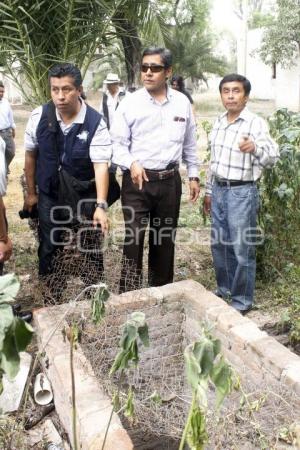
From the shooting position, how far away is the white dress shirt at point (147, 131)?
3311 millimetres

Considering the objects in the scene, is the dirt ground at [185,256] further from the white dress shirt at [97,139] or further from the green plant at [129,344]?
the green plant at [129,344]

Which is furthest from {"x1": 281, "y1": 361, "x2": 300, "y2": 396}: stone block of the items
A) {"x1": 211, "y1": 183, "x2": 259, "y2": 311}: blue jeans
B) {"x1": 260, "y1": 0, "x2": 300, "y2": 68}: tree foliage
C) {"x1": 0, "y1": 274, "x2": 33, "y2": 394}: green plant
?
{"x1": 260, "y1": 0, "x2": 300, "y2": 68}: tree foliage

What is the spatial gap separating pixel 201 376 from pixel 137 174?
6.90ft

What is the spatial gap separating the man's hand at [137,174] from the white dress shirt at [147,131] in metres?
0.05

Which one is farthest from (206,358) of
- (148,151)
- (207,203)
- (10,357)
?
(207,203)

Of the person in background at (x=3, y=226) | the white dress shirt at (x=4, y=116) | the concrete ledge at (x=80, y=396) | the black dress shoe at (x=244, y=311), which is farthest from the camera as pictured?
the white dress shirt at (x=4, y=116)

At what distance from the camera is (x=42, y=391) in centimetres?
254

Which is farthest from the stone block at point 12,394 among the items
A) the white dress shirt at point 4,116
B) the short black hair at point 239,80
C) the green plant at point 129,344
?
the white dress shirt at point 4,116

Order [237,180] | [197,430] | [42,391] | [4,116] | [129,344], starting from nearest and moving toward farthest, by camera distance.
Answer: [197,430], [129,344], [42,391], [237,180], [4,116]

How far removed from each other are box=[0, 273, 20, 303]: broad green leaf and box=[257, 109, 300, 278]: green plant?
274 centimetres

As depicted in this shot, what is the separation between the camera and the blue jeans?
3.30 meters

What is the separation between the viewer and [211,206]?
358 cm

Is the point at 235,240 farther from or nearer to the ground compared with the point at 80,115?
nearer to the ground

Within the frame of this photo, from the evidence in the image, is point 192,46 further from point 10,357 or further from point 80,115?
point 10,357
